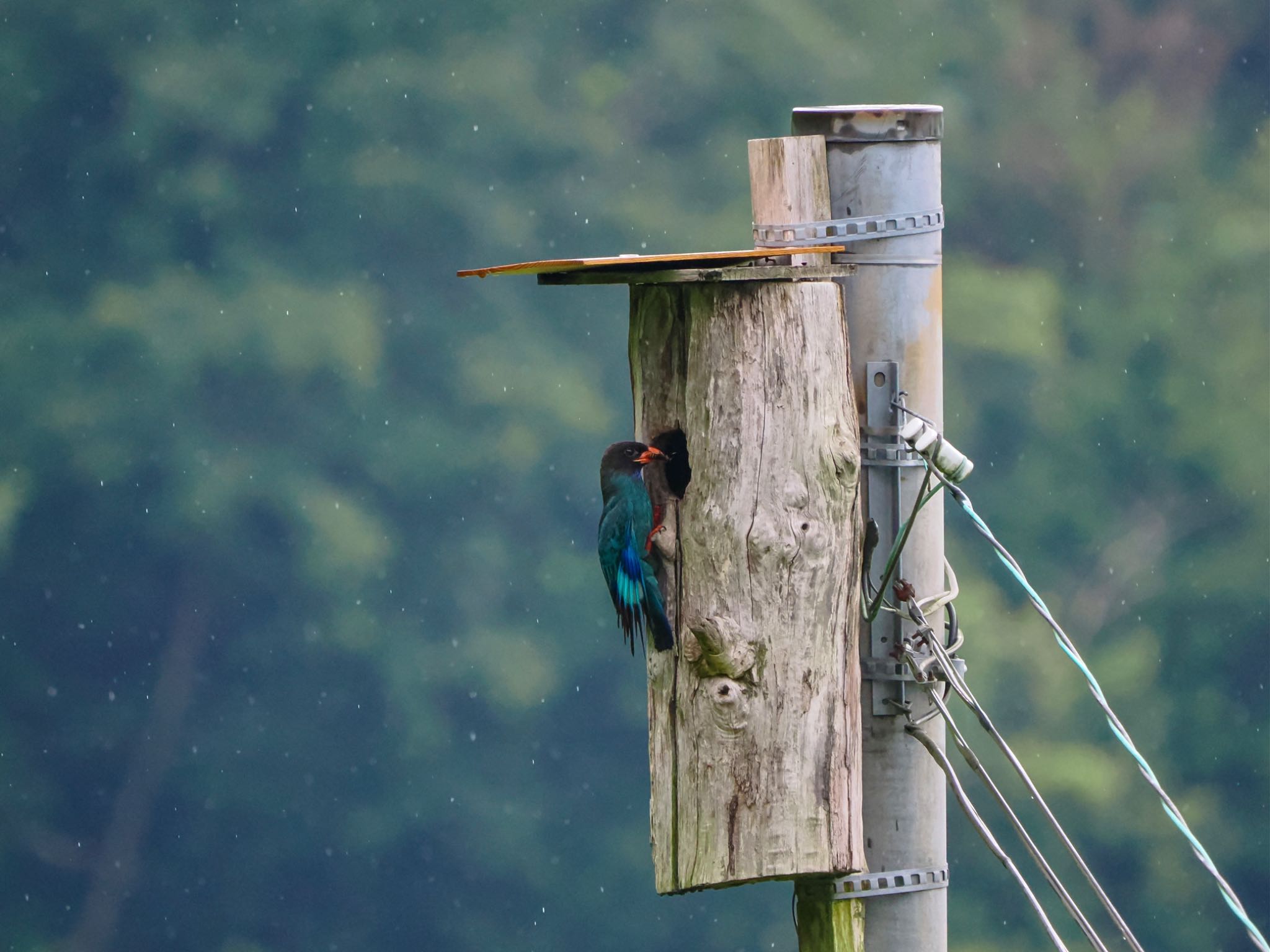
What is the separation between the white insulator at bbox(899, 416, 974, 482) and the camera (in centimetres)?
258

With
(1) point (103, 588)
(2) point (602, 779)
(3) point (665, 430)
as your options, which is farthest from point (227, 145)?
(3) point (665, 430)

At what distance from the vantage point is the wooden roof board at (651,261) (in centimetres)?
240

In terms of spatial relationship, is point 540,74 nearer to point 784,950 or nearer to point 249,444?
point 249,444

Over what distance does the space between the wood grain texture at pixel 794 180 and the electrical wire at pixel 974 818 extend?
82cm

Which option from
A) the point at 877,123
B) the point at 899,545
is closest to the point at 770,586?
the point at 899,545

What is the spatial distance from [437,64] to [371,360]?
189 cm

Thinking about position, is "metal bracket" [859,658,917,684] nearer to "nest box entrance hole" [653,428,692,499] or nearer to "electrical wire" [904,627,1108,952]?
"electrical wire" [904,627,1108,952]

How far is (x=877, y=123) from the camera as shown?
2.64 m

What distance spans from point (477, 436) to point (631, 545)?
6918 millimetres

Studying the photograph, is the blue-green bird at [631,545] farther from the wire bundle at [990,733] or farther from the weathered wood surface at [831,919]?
the weathered wood surface at [831,919]

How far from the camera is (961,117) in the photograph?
10.3 meters

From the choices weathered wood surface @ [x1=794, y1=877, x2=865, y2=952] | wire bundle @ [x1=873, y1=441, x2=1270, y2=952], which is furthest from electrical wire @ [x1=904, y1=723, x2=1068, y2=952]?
weathered wood surface @ [x1=794, y1=877, x2=865, y2=952]

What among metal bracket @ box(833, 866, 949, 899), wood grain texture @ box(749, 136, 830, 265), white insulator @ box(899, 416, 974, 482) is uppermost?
wood grain texture @ box(749, 136, 830, 265)

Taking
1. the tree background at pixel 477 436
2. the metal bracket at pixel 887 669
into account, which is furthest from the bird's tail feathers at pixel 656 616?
the tree background at pixel 477 436
